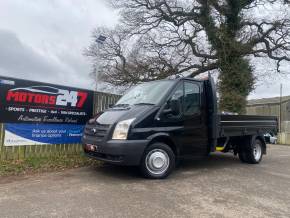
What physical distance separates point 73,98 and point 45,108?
3.04 feet

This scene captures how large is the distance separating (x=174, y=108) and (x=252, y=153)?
135 inches

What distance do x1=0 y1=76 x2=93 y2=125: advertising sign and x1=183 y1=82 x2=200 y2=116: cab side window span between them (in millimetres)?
3432

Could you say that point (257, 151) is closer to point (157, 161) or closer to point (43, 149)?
point (157, 161)

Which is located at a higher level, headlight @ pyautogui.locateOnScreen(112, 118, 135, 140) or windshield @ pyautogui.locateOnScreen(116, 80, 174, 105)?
windshield @ pyautogui.locateOnScreen(116, 80, 174, 105)

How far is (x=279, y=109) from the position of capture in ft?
132

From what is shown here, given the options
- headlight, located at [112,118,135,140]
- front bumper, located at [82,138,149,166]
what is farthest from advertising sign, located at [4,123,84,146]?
headlight, located at [112,118,135,140]

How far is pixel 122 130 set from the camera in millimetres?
5910

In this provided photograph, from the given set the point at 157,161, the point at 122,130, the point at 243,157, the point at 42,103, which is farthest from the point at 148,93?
the point at 243,157

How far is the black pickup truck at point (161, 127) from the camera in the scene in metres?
5.93

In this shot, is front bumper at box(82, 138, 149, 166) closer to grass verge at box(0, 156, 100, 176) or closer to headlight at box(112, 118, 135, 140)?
headlight at box(112, 118, 135, 140)

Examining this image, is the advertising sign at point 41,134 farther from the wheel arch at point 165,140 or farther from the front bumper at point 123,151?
the wheel arch at point 165,140

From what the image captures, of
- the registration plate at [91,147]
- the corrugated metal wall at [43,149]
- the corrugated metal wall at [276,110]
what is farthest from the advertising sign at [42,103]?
the corrugated metal wall at [276,110]

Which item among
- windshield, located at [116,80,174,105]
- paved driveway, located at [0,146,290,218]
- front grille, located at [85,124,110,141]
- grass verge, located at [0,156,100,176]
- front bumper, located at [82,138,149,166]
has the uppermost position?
windshield, located at [116,80,174,105]

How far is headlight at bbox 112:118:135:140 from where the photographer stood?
5.89 metres
